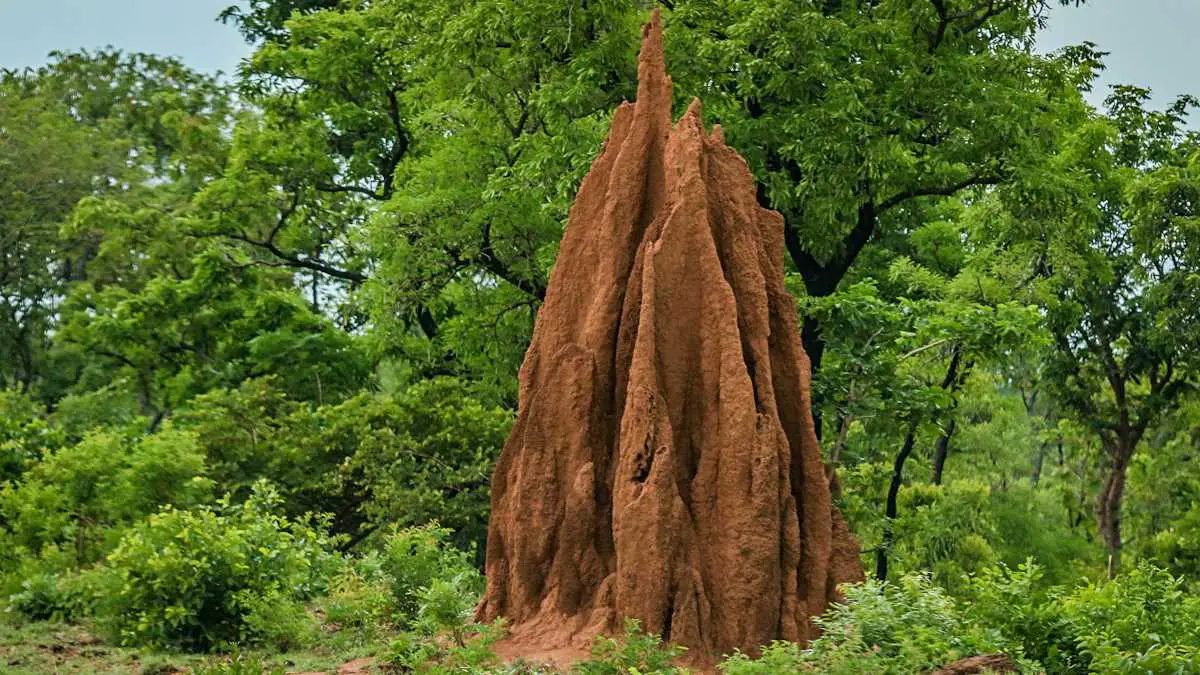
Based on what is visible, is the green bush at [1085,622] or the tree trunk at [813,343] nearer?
the green bush at [1085,622]

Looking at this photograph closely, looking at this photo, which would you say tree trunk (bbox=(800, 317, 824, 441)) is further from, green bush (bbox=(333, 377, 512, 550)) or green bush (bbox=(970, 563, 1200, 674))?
green bush (bbox=(970, 563, 1200, 674))

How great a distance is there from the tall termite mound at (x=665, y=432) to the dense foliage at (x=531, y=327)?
52 centimetres

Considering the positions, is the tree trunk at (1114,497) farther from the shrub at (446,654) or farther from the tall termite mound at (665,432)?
the shrub at (446,654)

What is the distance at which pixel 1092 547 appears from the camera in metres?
27.5

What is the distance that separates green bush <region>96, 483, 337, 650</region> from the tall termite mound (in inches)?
116

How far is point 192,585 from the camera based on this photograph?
13391 millimetres

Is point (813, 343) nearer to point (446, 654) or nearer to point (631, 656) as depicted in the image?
point (446, 654)

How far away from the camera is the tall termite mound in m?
10.6

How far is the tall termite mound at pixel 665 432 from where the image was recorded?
10570 mm

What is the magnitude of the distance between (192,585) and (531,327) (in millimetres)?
9670

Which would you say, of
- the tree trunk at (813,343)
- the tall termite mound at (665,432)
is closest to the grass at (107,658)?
the tall termite mound at (665,432)

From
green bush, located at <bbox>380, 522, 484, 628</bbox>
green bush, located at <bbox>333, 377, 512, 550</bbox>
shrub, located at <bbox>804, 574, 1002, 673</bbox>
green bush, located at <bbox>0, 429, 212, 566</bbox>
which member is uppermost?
green bush, located at <bbox>333, 377, 512, 550</bbox>

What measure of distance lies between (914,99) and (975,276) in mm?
4244

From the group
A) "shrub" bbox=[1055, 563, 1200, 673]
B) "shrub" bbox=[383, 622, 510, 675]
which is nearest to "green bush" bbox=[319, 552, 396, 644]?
"shrub" bbox=[383, 622, 510, 675]
